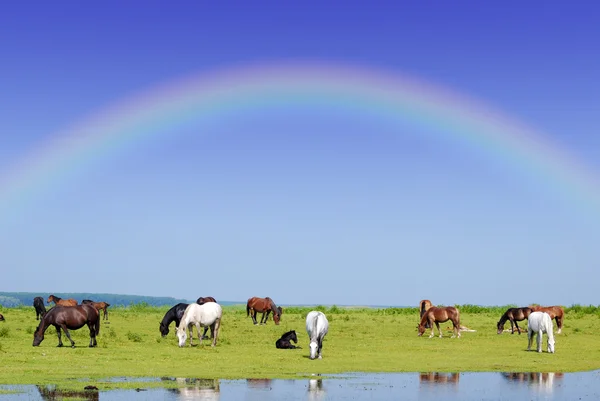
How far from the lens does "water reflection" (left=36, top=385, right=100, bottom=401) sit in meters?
20.1

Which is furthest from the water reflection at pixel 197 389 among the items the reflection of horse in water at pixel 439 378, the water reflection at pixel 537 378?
the water reflection at pixel 537 378

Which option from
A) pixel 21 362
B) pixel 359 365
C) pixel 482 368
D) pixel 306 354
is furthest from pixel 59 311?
pixel 482 368

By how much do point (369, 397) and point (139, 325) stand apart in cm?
3501

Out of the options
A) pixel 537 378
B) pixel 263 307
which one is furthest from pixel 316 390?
pixel 263 307

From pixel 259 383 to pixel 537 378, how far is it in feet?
28.8

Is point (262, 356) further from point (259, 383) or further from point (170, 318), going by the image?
point (170, 318)

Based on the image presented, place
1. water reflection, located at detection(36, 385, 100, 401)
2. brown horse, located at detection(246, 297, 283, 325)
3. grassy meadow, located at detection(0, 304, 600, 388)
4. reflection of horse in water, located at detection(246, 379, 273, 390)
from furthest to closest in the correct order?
brown horse, located at detection(246, 297, 283, 325), grassy meadow, located at detection(0, 304, 600, 388), reflection of horse in water, located at detection(246, 379, 273, 390), water reflection, located at detection(36, 385, 100, 401)

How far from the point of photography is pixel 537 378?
26.3 meters

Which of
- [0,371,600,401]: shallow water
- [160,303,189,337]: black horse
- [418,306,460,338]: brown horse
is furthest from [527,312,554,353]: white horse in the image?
[160,303,189,337]: black horse

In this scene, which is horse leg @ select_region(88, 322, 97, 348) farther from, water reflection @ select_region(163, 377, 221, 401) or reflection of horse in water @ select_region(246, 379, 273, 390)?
reflection of horse in water @ select_region(246, 379, 273, 390)

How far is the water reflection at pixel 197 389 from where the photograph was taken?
20.7 m

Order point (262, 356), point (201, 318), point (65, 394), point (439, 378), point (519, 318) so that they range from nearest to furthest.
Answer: point (65, 394) < point (439, 378) < point (262, 356) < point (201, 318) < point (519, 318)

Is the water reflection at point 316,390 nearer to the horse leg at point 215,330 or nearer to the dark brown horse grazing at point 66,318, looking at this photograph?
the horse leg at point 215,330

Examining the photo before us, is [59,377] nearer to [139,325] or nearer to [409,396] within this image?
[409,396]
